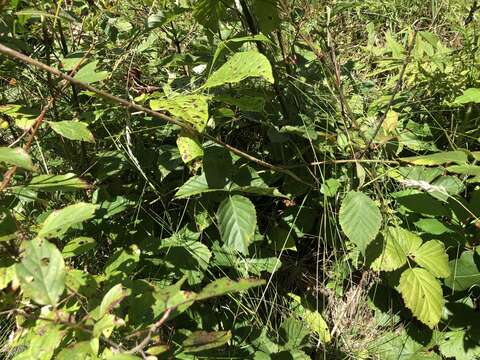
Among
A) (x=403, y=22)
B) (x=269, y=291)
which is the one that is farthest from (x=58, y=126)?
(x=403, y=22)

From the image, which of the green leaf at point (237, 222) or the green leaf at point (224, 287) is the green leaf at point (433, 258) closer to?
the green leaf at point (237, 222)

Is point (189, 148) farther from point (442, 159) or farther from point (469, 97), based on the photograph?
point (469, 97)

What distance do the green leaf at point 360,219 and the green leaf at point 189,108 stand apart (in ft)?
1.35

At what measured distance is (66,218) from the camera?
2.76ft

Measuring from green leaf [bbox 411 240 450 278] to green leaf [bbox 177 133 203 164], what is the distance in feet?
1.96

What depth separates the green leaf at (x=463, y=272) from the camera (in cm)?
123

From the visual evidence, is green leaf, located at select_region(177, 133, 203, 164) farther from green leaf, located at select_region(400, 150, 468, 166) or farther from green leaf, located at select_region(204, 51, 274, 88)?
green leaf, located at select_region(400, 150, 468, 166)

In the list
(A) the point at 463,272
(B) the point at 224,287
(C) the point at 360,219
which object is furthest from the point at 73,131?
(A) the point at 463,272

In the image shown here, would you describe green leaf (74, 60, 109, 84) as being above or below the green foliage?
above

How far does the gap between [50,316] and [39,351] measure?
0.20 feet

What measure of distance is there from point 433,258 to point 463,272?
0.14 m

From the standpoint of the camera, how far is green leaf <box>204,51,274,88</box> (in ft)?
3.24

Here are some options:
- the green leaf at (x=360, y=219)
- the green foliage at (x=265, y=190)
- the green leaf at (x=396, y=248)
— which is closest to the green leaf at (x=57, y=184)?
the green foliage at (x=265, y=190)

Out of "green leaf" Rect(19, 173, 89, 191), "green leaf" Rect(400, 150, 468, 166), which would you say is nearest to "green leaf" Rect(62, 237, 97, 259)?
"green leaf" Rect(19, 173, 89, 191)
